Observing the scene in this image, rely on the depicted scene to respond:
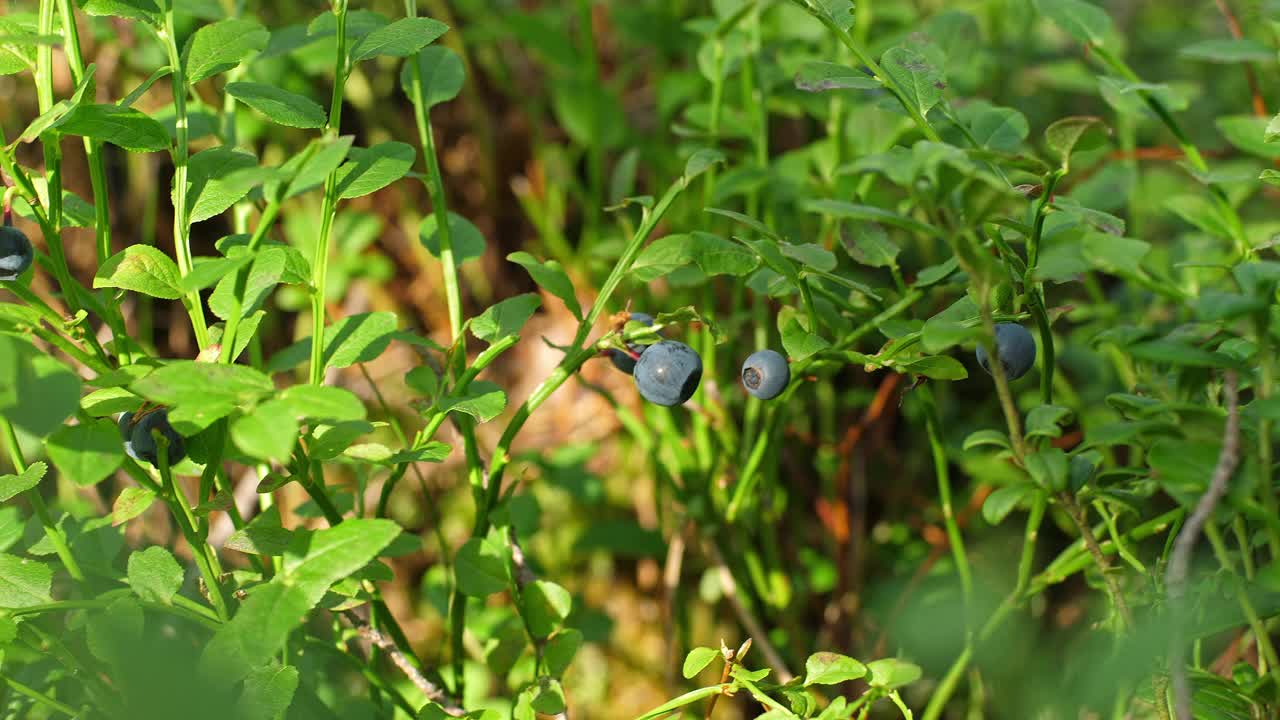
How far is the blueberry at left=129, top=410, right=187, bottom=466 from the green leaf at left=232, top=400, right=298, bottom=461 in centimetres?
16

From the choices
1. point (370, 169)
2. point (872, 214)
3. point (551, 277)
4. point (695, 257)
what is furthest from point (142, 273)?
point (872, 214)

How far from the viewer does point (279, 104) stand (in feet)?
2.30

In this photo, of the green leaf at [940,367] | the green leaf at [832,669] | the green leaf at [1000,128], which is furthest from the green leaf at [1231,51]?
the green leaf at [832,669]

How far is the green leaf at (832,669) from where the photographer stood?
2.45 ft

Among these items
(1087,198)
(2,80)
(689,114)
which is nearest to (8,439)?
(689,114)

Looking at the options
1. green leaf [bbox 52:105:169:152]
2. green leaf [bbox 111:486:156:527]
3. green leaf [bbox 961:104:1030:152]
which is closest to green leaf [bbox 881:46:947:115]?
green leaf [bbox 961:104:1030:152]

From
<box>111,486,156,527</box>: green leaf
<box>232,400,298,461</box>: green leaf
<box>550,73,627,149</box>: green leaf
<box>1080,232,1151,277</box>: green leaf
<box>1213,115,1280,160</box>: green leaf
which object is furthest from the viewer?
<box>550,73,627,149</box>: green leaf

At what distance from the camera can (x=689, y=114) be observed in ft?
3.93

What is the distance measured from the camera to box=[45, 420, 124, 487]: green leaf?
554 mm

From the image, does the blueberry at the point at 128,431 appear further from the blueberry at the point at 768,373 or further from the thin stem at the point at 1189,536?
the thin stem at the point at 1189,536

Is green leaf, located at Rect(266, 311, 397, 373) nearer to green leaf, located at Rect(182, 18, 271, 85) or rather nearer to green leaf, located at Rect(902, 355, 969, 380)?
green leaf, located at Rect(182, 18, 271, 85)

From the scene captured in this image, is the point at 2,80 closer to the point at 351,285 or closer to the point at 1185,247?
the point at 351,285

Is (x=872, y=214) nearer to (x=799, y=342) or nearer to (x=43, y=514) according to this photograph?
(x=799, y=342)

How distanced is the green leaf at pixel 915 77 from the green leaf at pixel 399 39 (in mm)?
344
